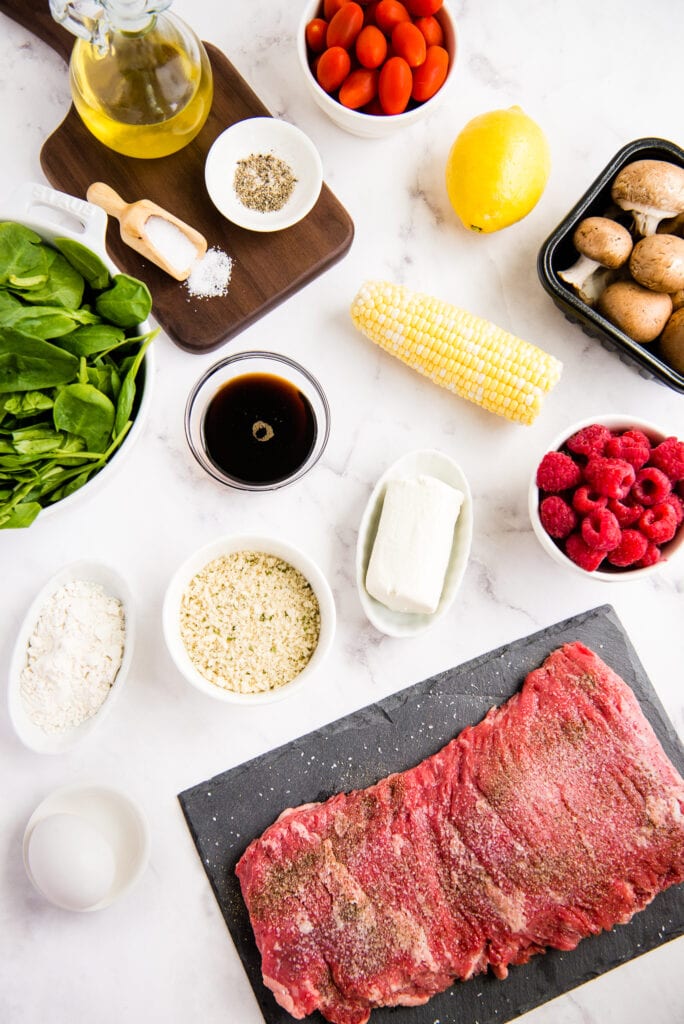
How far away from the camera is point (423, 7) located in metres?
1.55

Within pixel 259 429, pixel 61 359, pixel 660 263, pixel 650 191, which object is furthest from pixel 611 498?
pixel 61 359

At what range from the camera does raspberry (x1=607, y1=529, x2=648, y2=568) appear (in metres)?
1.48

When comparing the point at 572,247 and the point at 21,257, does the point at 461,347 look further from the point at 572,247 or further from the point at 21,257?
the point at 21,257

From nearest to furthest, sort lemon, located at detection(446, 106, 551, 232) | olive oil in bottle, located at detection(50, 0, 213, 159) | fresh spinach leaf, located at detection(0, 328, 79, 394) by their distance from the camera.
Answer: fresh spinach leaf, located at detection(0, 328, 79, 394) → olive oil in bottle, located at detection(50, 0, 213, 159) → lemon, located at detection(446, 106, 551, 232)

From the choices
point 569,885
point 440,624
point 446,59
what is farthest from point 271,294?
point 569,885

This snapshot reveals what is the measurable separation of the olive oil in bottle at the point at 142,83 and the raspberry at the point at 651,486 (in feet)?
3.60

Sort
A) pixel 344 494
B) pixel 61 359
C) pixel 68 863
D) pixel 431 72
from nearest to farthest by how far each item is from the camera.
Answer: pixel 61 359 → pixel 68 863 → pixel 431 72 → pixel 344 494

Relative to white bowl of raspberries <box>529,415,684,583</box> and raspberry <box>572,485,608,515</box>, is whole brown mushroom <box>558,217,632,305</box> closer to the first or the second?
white bowl of raspberries <box>529,415,684,583</box>

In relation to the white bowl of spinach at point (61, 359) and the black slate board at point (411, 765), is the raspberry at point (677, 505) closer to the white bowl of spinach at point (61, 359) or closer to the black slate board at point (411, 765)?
the black slate board at point (411, 765)

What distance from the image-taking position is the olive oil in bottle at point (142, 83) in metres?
1.46

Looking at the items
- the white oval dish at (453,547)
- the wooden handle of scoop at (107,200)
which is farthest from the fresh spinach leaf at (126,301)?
the white oval dish at (453,547)

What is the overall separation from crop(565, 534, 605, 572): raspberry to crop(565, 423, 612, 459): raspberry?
0.16m

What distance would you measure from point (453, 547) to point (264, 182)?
0.83 m

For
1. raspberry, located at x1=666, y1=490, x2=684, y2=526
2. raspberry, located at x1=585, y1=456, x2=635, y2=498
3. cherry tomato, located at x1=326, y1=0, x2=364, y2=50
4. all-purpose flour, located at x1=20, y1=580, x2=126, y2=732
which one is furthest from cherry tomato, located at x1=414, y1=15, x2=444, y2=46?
all-purpose flour, located at x1=20, y1=580, x2=126, y2=732
